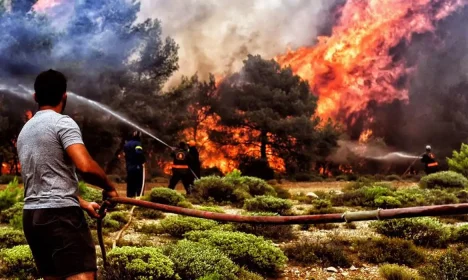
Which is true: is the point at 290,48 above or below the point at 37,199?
above

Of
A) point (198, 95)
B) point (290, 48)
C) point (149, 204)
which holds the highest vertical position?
point (290, 48)

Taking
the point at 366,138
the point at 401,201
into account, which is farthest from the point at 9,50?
the point at 366,138

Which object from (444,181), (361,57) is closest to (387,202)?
(444,181)

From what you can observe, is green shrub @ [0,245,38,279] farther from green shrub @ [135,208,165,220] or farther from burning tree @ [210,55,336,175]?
burning tree @ [210,55,336,175]

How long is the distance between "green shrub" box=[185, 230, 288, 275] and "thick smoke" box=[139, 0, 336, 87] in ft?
104

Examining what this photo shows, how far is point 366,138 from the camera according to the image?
4494cm

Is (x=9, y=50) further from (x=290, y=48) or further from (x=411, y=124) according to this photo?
(x=411, y=124)

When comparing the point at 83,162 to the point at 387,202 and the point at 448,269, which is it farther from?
the point at 387,202

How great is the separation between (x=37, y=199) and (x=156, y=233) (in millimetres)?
6575

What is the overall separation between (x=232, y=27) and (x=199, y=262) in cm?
3969

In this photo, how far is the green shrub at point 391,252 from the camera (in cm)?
756

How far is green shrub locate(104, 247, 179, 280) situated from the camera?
18.9ft

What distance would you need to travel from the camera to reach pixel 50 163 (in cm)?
296

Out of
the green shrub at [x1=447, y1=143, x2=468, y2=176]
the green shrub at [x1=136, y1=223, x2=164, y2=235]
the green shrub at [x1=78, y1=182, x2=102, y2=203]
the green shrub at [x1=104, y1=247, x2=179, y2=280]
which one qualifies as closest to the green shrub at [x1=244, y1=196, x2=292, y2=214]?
the green shrub at [x1=136, y1=223, x2=164, y2=235]
